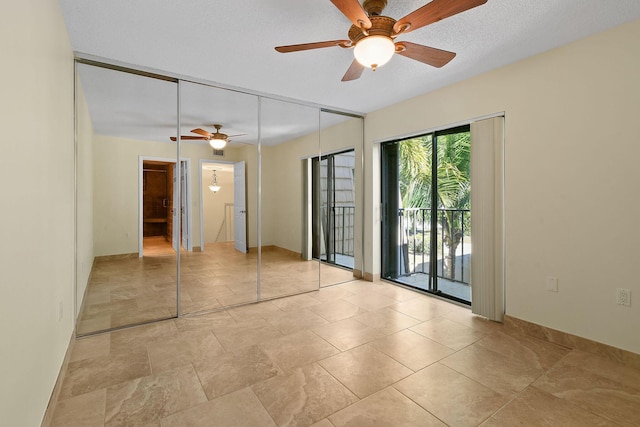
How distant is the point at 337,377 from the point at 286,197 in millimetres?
2424

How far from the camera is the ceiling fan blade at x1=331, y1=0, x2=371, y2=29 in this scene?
168cm

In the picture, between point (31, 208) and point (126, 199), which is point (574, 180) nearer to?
point (31, 208)

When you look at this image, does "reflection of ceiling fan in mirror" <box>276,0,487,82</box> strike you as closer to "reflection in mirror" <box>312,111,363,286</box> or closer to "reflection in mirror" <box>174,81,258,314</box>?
"reflection in mirror" <box>174,81,258,314</box>

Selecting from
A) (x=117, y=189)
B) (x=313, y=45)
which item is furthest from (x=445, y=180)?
(x=117, y=189)

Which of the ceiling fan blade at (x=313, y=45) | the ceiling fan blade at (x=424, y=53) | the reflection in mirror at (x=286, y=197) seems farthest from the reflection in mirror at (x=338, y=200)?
the ceiling fan blade at (x=313, y=45)

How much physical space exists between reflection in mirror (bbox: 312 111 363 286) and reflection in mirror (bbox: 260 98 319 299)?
0.57 feet

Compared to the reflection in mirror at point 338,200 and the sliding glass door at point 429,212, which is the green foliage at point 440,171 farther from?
the reflection in mirror at point 338,200

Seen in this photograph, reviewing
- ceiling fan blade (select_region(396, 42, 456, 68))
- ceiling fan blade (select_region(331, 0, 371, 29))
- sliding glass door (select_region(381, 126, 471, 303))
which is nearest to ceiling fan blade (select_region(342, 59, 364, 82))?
ceiling fan blade (select_region(396, 42, 456, 68))

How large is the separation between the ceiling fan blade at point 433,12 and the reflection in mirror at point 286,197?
84.8 inches

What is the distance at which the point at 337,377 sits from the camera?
6.90 feet

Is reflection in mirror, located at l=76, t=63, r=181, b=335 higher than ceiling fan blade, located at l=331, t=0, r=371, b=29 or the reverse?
the reverse

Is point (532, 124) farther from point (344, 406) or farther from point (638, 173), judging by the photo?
point (344, 406)

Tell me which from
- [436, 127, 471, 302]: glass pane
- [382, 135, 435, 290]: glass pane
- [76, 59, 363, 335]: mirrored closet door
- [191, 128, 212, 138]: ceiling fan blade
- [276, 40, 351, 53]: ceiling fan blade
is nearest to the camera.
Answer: [276, 40, 351, 53]: ceiling fan blade

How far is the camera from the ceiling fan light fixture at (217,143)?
12.2ft
